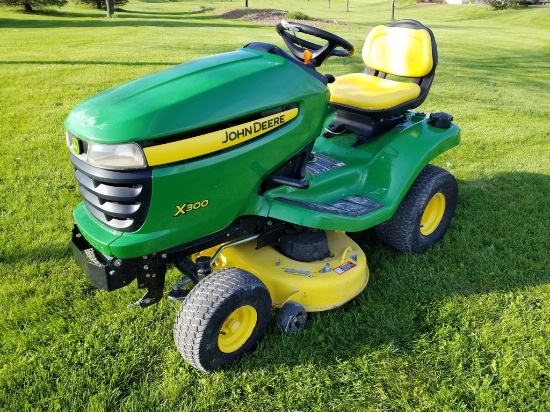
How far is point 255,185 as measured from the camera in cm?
225

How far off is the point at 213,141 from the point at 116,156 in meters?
0.39

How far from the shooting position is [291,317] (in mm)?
2359

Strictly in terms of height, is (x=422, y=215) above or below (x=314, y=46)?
below

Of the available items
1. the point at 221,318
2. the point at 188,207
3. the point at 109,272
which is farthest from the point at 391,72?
the point at 109,272

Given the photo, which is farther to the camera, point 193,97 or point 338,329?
point 338,329

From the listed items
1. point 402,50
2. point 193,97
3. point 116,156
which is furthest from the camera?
point 402,50

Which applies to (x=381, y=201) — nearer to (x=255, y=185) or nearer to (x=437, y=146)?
(x=437, y=146)

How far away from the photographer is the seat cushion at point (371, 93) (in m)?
2.90

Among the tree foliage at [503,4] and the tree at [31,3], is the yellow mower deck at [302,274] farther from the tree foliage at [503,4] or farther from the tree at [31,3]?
the tree foliage at [503,4]

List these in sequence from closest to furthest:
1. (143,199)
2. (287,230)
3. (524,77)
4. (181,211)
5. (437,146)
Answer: (143,199) → (181,211) → (287,230) → (437,146) → (524,77)

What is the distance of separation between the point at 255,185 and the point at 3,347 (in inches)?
56.0

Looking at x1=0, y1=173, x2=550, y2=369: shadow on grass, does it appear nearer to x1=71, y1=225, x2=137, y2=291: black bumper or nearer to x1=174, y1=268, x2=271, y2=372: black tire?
x1=174, y1=268, x2=271, y2=372: black tire

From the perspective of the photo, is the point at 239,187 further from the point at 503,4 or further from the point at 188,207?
the point at 503,4

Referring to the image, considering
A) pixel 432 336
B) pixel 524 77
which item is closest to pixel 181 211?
pixel 432 336
